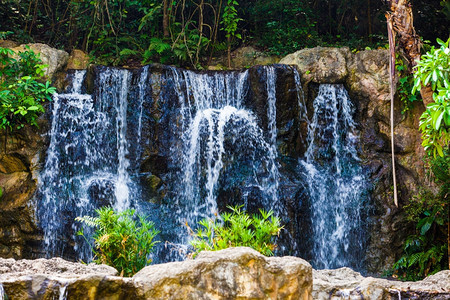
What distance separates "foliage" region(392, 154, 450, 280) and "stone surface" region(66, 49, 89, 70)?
7.72 meters

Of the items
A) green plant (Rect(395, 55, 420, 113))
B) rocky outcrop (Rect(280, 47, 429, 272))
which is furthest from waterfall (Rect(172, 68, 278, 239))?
green plant (Rect(395, 55, 420, 113))

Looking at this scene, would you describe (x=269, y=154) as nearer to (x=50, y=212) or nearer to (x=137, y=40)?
(x=50, y=212)

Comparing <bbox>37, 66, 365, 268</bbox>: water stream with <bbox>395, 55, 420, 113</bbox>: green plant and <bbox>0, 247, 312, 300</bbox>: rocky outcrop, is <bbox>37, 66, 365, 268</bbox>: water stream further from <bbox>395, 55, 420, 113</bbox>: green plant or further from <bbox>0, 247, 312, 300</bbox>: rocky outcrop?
<bbox>0, 247, 312, 300</bbox>: rocky outcrop

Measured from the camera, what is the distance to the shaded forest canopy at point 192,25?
1139 centimetres

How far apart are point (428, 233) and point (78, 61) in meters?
8.37

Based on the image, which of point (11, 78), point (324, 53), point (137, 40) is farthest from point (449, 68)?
point (137, 40)

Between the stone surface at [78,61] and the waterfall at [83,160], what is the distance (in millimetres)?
1032

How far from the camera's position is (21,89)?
8734 millimetres

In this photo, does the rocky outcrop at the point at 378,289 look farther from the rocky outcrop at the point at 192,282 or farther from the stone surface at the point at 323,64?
the stone surface at the point at 323,64

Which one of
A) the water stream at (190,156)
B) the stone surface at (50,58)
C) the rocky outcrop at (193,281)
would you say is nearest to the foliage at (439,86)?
the rocky outcrop at (193,281)

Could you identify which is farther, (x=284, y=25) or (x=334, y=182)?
(x=284, y=25)

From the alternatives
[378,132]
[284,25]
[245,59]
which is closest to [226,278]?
[378,132]

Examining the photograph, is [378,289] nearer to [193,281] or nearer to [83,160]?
[193,281]

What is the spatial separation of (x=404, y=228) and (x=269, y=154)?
2.93 meters
